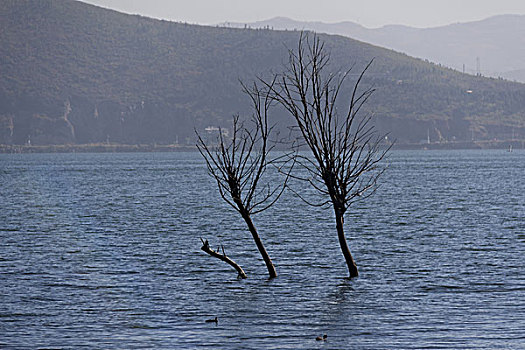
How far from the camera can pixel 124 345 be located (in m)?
17.1

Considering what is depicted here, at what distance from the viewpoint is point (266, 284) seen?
24531mm

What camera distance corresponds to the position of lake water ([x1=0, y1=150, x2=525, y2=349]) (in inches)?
703

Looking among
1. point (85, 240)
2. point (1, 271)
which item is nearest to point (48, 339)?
point (1, 271)

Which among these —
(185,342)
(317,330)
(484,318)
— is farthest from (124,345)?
(484,318)

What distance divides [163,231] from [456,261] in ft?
56.8

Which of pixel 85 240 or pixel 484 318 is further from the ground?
pixel 484 318

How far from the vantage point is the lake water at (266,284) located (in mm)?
17859

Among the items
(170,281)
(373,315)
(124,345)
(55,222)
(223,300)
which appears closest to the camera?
(124,345)

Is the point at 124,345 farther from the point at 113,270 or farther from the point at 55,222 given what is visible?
the point at 55,222

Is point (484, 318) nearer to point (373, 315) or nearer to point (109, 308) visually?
point (373, 315)

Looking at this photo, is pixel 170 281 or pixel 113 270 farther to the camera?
pixel 113 270

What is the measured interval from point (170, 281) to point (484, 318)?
31.1ft

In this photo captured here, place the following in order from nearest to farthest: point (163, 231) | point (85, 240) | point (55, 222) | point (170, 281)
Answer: point (170, 281) → point (85, 240) → point (163, 231) → point (55, 222)

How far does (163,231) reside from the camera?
4278 cm
